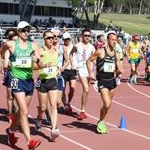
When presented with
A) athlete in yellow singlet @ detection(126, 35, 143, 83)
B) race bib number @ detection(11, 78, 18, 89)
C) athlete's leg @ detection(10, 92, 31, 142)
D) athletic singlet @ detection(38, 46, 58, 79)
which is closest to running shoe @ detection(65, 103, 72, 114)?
athletic singlet @ detection(38, 46, 58, 79)

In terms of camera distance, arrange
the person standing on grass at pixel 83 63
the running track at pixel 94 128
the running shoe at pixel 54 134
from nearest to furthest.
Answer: the running shoe at pixel 54 134 < the running track at pixel 94 128 < the person standing on grass at pixel 83 63

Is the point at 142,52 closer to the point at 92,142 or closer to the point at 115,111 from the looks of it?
the point at 115,111

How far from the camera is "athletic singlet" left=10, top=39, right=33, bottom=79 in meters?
9.51

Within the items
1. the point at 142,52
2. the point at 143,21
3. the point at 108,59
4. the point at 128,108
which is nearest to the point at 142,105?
the point at 128,108

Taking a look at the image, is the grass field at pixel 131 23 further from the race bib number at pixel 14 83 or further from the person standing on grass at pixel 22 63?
the race bib number at pixel 14 83

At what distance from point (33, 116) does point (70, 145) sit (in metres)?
3.21

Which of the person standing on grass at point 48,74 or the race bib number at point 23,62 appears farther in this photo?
the person standing on grass at point 48,74

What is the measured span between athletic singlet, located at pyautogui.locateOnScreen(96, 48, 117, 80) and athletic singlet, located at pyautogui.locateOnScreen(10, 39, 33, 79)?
208 centimetres

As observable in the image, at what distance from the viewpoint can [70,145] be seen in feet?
34.0

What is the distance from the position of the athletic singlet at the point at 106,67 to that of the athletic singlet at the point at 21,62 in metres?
2.08

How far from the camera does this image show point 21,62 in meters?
9.50

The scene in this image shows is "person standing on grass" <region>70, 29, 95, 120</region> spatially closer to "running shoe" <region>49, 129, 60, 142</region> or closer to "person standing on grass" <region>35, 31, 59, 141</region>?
"person standing on grass" <region>35, 31, 59, 141</region>

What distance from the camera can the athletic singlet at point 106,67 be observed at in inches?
444

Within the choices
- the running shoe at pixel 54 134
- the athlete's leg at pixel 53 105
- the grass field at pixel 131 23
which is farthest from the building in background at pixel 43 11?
the running shoe at pixel 54 134
